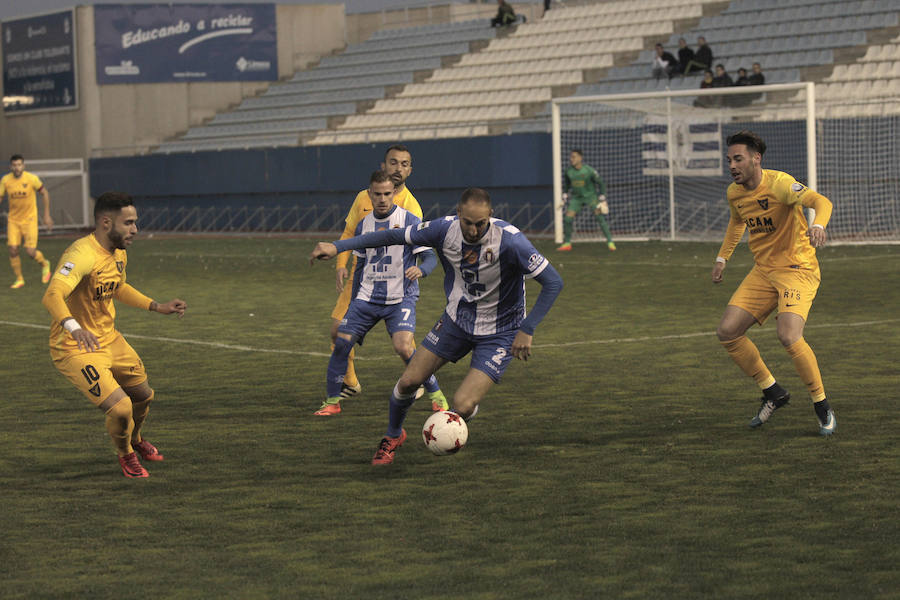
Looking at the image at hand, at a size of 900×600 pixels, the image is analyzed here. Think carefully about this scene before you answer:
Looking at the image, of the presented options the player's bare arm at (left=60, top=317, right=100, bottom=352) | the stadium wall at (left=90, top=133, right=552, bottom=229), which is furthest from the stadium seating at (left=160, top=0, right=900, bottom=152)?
the player's bare arm at (left=60, top=317, right=100, bottom=352)

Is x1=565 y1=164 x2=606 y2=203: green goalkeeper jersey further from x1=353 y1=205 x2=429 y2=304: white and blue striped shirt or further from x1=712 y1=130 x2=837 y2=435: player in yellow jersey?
x1=712 y1=130 x2=837 y2=435: player in yellow jersey

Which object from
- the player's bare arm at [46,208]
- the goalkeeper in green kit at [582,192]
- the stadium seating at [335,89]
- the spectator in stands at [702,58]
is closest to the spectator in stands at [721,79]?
the spectator in stands at [702,58]

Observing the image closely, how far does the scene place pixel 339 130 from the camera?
39.7 meters

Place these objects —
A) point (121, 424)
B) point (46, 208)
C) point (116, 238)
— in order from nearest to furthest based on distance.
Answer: point (121, 424)
point (116, 238)
point (46, 208)

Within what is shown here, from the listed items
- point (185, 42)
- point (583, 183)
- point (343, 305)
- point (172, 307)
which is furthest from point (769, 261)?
point (185, 42)

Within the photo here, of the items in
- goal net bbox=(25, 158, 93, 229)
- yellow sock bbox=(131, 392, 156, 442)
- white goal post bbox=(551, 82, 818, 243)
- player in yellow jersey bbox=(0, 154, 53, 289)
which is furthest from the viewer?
goal net bbox=(25, 158, 93, 229)

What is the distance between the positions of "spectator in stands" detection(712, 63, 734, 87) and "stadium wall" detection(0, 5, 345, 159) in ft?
66.0

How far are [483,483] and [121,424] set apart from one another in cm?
193

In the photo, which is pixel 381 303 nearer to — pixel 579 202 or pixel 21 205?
pixel 21 205

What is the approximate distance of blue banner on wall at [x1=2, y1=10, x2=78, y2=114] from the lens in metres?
44.7

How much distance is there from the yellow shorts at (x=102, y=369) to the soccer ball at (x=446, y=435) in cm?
166

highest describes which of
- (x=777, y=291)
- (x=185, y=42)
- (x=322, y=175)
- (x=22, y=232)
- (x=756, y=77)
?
(x=185, y=42)

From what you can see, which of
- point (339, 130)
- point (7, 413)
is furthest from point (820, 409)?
point (339, 130)

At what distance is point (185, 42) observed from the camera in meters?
46.0
